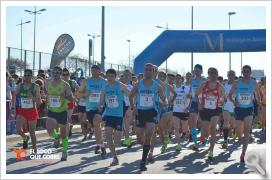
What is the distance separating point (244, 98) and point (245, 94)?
11 centimetres

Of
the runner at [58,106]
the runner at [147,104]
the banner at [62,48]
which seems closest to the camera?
the runner at [147,104]

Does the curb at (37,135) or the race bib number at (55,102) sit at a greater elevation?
the race bib number at (55,102)

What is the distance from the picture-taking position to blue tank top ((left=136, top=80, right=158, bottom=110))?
9.20 metres

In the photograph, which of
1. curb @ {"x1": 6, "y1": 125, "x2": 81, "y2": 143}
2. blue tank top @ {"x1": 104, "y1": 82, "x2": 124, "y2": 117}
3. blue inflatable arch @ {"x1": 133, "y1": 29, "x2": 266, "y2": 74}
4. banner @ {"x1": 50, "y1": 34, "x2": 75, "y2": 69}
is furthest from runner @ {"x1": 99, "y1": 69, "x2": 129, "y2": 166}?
blue inflatable arch @ {"x1": 133, "y1": 29, "x2": 266, "y2": 74}

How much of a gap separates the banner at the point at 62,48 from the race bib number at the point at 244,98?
384 inches

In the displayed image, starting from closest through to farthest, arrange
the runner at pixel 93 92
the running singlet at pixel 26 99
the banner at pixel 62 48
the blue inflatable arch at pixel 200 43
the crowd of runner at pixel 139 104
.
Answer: the crowd of runner at pixel 139 104 < the running singlet at pixel 26 99 < the runner at pixel 93 92 < the banner at pixel 62 48 < the blue inflatable arch at pixel 200 43

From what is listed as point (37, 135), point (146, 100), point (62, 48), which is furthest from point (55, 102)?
point (62, 48)

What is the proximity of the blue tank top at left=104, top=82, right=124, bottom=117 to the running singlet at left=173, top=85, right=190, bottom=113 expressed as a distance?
3.19 metres

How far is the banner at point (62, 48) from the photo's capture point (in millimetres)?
18984

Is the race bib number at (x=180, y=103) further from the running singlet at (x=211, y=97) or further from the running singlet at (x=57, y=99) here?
the running singlet at (x=57, y=99)

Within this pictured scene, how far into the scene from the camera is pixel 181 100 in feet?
42.1

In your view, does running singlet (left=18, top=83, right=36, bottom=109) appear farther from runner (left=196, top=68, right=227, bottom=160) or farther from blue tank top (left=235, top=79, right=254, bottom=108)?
blue tank top (left=235, top=79, right=254, bottom=108)

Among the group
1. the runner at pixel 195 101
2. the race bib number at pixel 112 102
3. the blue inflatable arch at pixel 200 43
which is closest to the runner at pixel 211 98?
the runner at pixel 195 101

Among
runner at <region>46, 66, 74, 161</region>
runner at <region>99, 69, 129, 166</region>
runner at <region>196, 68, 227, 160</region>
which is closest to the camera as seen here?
runner at <region>99, 69, 129, 166</region>
